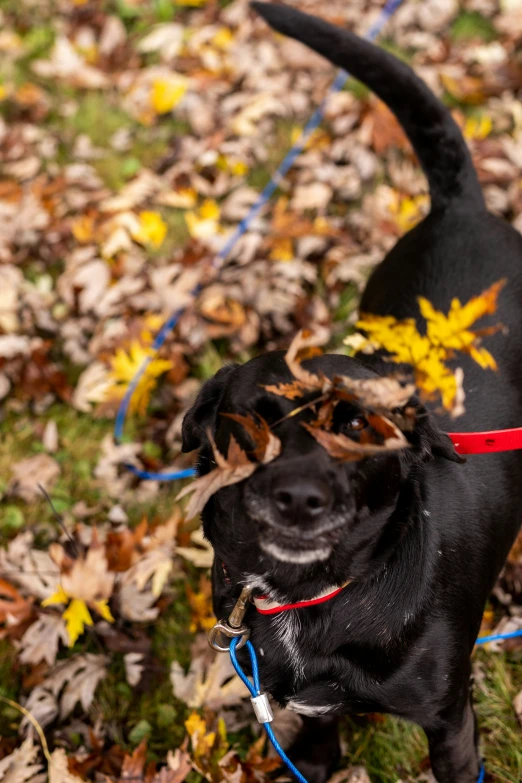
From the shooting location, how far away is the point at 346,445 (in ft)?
5.99

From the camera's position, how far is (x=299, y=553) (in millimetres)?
2016

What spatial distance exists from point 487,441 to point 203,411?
97 cm

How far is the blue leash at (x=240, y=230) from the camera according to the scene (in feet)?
12.6

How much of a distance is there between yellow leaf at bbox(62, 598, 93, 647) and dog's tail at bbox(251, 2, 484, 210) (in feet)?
7.72

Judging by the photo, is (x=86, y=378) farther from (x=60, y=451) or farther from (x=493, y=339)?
(x=493, y=339)

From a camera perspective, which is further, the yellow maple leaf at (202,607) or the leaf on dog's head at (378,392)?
the yellow maple leaf at (202,607)

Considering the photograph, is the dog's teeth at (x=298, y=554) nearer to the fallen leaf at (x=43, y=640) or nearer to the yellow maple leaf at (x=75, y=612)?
the yellow maple leaf at (x=75, y=612)

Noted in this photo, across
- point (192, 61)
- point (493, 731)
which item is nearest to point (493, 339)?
point (493, 731)

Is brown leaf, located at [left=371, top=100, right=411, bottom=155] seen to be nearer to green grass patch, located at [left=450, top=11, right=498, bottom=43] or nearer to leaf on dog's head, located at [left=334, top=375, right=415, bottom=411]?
green grass patch, located at [left=450, top=11, right=498, bottom=43]

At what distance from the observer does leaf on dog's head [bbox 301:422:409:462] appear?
70.7 inches

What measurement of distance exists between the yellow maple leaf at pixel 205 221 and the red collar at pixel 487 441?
8.92ft

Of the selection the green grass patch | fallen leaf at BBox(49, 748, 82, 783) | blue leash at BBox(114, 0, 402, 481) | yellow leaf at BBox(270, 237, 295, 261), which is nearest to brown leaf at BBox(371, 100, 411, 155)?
blue leash at BBox(114, 0, 402, 481)

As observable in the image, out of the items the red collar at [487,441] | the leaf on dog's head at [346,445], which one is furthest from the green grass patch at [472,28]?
the leaf on dog's head at [346,445]

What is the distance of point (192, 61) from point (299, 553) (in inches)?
188
